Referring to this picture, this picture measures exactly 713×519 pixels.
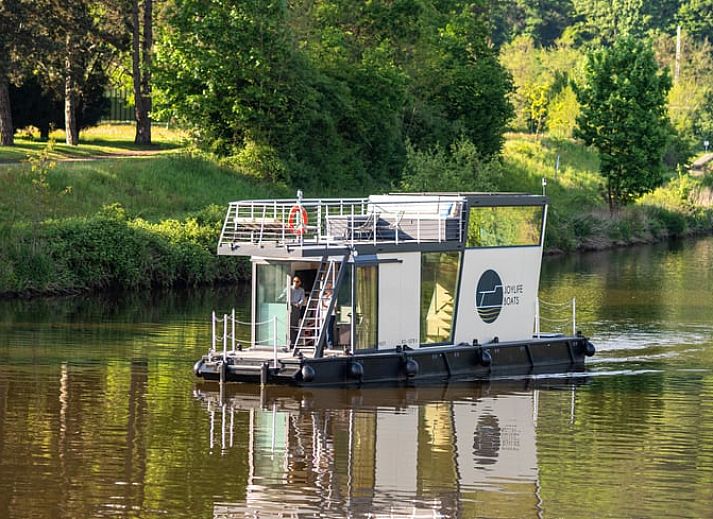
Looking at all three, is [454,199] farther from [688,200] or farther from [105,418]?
[688,200]

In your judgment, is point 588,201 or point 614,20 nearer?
point 588,201

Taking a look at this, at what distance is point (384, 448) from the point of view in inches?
1044

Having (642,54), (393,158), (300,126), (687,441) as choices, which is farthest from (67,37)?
(687,441)

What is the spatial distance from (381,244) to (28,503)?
41.9ft

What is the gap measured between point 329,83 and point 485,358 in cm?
4106

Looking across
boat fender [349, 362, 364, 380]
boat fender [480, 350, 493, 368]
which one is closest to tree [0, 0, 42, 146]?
boat fender [480, 350, 493, 368]

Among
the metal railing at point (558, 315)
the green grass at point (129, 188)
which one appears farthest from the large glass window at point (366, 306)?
the green grass at point (129, 188)

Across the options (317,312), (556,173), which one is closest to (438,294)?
(317,312)

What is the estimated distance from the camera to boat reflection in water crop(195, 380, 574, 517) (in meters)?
22.4

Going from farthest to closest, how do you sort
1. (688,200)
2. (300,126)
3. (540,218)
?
(688,200) < (300,126) < (540,218)

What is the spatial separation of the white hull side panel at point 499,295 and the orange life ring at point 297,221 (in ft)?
12.9

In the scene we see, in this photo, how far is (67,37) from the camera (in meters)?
71.4

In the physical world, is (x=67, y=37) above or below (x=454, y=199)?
above

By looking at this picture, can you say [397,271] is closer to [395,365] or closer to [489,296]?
[395,365]
